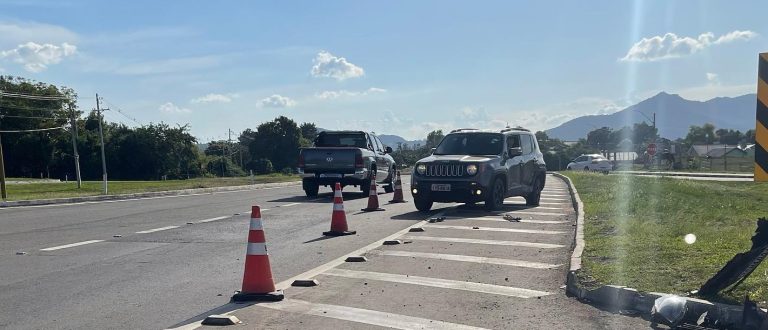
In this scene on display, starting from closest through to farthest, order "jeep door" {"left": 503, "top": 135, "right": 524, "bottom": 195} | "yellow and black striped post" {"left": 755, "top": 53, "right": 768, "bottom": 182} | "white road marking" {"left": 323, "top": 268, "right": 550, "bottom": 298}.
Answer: "yellow and black striped post" {"left": 755, "top": 53, "right": 768, "bottom": 182} → "white road marking" {"left": 323, "top": 268, "right": 550, "bottom": 298} → "jeep door" {"left": 503, "top": 135, "right": 524, "bottom": 195}

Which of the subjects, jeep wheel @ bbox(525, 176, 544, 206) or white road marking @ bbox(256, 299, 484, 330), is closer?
white road marking @ bbox(256, 299, 484, 330)

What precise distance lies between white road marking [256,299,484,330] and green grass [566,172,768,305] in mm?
1899

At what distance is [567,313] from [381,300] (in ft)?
5.58

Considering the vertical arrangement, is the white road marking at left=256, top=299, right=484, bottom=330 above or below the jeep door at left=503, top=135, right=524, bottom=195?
below

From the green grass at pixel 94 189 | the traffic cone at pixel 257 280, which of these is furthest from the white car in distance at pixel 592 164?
the traffic cone at pixel 257 280

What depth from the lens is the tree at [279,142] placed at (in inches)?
3693

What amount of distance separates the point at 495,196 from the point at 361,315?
9.66 m

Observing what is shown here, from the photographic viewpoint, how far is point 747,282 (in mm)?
6273

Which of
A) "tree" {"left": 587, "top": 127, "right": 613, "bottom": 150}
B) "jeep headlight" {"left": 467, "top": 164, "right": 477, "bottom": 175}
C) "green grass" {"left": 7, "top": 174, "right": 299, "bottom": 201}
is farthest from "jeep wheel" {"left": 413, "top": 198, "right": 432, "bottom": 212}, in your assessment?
"tree" {"left": 587, "top": 127, "right": 613, "bottom": 150}

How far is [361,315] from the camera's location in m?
6.03

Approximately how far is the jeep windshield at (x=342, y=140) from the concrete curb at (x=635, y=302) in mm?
15341

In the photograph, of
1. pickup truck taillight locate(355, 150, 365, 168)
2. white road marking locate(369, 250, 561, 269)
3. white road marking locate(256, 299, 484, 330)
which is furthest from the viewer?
pickup truck taillight locate(355, 150, 365, 168)

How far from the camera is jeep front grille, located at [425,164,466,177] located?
1498cm

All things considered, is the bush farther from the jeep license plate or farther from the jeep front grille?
the jeep license plate
